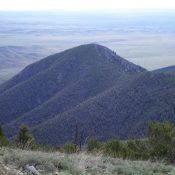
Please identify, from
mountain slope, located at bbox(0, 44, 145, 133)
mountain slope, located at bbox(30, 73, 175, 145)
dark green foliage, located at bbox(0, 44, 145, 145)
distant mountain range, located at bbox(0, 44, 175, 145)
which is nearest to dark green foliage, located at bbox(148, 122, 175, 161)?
distant mountain range, located at bbox(0, 44, 175, 145)

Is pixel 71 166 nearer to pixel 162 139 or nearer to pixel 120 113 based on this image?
pixel 162 139

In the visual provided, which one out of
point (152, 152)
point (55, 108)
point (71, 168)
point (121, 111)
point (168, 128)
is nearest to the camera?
point (71, 168)

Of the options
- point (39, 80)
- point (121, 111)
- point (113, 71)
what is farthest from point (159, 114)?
point (39, 80)

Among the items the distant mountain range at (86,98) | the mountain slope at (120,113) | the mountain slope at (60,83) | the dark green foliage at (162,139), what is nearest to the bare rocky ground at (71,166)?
the dark green foliage at (162,139)

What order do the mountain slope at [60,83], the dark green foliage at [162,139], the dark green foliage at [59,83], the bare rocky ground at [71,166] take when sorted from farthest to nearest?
the mountain slope at [60,83] < the dark green foliage at [59,83] < the dark green foliage at [162,139] < the bare rocky ground at [71,166]

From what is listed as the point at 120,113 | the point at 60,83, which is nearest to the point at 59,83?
the point at 60,83

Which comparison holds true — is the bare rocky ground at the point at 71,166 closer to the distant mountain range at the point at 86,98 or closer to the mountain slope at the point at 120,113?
the distant mountain range at the point at 86,98

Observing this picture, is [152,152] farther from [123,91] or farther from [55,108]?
[55,108]
